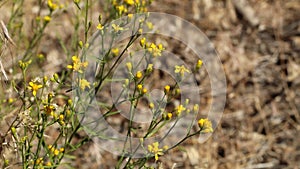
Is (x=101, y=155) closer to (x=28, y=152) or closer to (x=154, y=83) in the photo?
(x=154, y=83)

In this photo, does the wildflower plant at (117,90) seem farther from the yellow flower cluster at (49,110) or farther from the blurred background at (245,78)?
the blurred background at (245,78)

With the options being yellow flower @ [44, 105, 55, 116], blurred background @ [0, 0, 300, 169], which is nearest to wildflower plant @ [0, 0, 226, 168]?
yellow flower @ [44, 105, 55, 116]

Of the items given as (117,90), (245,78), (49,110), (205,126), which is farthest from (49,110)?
(245,78)

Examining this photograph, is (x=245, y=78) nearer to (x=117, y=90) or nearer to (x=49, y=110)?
(x=117, y=90)

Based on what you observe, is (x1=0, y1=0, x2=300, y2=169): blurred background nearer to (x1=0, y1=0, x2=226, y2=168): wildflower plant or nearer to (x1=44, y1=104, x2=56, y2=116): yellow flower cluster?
(x1=0, y1=0, x2=226, y2=168): wildflower plant

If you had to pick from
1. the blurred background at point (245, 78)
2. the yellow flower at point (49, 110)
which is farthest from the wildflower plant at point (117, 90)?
the blurred background at point (245, 78)

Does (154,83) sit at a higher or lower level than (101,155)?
higher

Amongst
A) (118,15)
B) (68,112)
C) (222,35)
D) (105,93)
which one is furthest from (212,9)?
(68,112)

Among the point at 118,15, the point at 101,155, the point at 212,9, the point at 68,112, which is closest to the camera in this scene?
the point at 68,112
